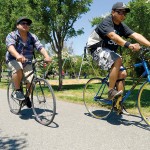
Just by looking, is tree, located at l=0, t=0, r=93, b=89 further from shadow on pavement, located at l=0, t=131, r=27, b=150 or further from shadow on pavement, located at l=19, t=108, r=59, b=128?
shadow on pavement, located at l=0, t=131, r=27, b=150

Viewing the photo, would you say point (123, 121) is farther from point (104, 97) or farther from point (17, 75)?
point (17, 75)

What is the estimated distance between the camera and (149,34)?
19.5 m

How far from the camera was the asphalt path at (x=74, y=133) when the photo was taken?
4680 millimetres

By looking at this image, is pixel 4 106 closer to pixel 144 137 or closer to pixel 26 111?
pixel 26 111

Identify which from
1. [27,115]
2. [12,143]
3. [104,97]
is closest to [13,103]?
[27,115]

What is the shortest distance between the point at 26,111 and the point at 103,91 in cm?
199

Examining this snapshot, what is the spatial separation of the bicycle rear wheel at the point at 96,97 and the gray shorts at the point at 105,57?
1.95 feet

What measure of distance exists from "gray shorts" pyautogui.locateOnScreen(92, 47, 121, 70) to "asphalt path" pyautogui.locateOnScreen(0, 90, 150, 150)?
115 cm

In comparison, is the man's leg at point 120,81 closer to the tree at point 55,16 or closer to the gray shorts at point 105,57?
the gray shorts at point 105,57

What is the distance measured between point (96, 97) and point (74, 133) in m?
1.68

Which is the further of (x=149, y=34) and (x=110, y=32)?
(x=149, y=34)

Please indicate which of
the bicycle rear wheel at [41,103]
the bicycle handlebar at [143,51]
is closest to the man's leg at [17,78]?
the bicycle rear wheel at [41,103]

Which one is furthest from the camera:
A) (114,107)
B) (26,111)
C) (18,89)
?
(26,111)

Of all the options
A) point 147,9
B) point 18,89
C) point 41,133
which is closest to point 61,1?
point 147,9
